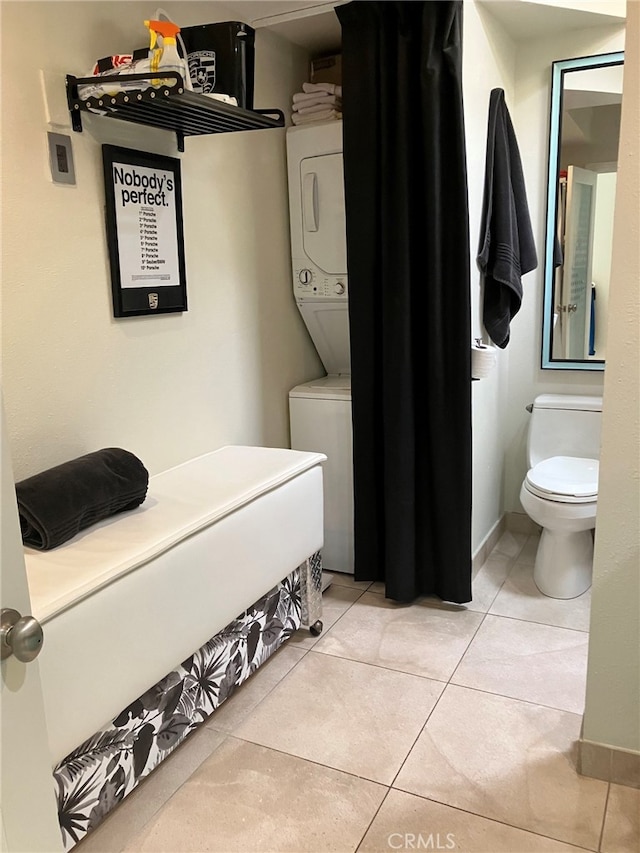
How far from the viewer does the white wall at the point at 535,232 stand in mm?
3201

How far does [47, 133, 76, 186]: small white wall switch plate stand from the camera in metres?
2.00

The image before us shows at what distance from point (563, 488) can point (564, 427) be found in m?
0.52

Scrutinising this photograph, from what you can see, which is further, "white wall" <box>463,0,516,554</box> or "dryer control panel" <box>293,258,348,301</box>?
"dryer control panel" <box>293,258,348,301</box>

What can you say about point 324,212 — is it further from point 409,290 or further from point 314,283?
point 409,290

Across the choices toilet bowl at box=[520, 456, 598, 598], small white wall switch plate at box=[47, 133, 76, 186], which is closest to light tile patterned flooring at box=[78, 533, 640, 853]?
toilet bowl at box=[520, 456, 598, 598]

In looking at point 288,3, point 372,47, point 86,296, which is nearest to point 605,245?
point 372,47

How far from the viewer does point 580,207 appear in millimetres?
3311

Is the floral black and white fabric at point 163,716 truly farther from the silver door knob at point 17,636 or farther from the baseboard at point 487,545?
the baseboard at point 487,545

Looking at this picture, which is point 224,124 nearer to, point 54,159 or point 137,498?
point 54,159

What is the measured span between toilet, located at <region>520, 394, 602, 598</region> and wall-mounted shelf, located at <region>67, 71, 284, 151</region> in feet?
5.93

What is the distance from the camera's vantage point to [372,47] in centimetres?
262

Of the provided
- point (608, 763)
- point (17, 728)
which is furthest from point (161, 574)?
point (608, 763)

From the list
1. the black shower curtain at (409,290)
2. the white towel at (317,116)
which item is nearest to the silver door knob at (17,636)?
the black shower curtain at (409,290)

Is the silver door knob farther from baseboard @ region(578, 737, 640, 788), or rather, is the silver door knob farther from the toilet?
the toilet
